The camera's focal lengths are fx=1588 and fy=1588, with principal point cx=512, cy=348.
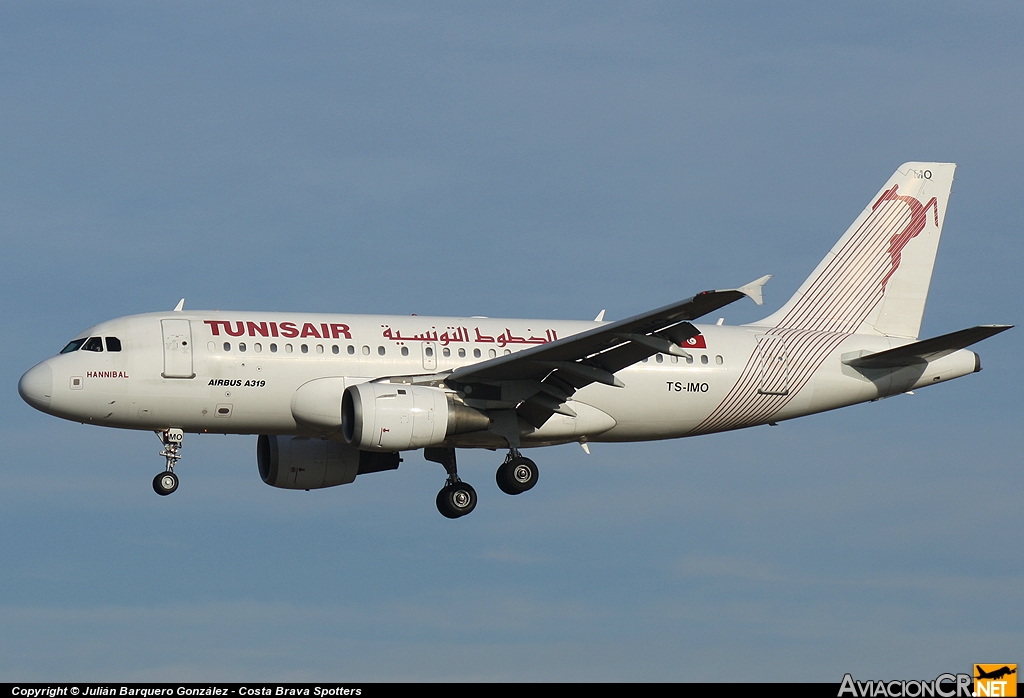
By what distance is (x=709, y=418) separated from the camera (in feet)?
145

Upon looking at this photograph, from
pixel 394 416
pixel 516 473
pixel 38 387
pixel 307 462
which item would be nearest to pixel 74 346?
pixel 38 387

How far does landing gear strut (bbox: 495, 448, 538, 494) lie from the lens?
42.3m

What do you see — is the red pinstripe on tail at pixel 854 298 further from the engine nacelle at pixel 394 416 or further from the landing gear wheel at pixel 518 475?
the engine nacelle at pixel 394 416

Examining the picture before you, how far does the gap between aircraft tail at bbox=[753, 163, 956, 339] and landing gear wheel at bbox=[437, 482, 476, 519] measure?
409 inches

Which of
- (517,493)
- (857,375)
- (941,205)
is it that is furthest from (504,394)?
(941,205)

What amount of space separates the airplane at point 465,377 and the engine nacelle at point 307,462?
0.13 feet

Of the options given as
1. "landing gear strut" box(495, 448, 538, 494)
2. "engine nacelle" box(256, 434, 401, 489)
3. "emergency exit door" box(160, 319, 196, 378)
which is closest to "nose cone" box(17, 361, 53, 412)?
"emergency exit door" box(160, 319, 196, 378)

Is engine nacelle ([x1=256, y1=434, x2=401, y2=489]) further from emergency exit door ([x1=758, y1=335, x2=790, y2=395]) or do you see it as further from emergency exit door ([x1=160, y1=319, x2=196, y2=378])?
emergency exit door ([x1=758, y1=335, x2=790, y2=395])

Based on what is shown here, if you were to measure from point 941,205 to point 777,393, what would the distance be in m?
9.33

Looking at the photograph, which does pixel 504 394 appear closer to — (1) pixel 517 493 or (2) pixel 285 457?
(1) pixel 517 493

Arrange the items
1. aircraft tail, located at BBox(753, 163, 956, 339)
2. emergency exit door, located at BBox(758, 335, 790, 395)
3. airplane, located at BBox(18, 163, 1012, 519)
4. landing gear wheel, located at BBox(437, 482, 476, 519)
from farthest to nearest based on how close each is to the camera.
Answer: aircraft tail, located at BBox(753, 163, 956, 339)
emergency exit door, located at BBox(758, 335, 790, 395)
landing gear wheel, located at BBox(437, 482, 476, 519)
airplane, located at BBox(18, 163, 1012, 519)

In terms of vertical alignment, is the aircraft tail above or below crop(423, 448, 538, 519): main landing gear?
above

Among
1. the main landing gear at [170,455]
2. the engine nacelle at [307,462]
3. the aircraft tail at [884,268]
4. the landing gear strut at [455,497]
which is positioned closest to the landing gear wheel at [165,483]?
the main landing gear at [170,455]

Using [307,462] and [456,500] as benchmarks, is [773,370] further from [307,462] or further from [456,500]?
[307,462]
